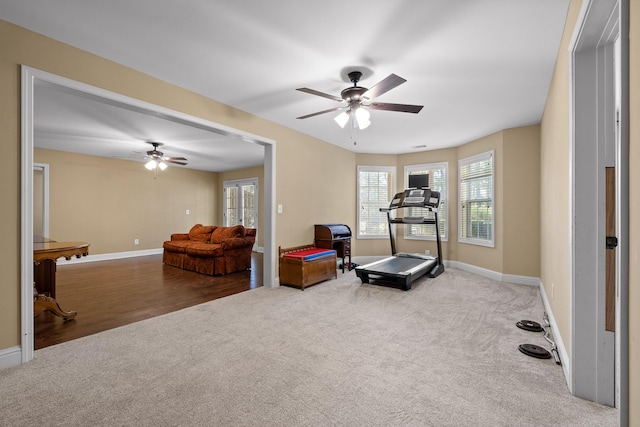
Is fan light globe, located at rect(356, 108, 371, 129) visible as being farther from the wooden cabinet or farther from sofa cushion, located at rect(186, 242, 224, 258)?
sofa cushion, located at rect(186, 242, 224, 258)

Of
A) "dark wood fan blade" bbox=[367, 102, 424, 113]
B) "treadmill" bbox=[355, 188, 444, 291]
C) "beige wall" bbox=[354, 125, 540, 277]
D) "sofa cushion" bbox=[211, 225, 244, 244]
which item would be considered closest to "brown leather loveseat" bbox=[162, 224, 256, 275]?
"sofa cushion" bbox=[211, 225, 244, 244]

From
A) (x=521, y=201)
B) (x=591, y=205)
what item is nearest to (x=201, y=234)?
(x=521, y=201)

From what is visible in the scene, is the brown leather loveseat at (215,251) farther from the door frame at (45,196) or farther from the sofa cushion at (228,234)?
the door frame at (45,196)

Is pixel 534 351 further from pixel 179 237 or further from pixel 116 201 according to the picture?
pixel 116 201

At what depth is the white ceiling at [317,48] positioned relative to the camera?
203cm

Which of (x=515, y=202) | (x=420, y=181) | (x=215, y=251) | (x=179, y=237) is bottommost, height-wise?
(x=215, y=251)

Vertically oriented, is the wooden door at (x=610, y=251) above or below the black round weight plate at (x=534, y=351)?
above

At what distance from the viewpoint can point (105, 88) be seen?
2648mm

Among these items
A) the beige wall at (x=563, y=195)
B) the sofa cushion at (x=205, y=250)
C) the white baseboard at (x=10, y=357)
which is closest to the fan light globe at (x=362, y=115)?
the beige wall at (x=563, y=195)

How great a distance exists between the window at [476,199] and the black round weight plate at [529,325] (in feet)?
7.39

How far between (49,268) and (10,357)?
158 cm

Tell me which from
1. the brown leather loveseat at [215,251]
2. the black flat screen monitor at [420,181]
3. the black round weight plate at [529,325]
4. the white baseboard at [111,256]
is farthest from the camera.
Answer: the white baseboard at [111,256]

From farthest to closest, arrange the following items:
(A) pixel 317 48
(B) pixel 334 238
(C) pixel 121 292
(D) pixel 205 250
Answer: (D) pixel 205 250
(B) pixel 334 238
(C) pixel 121 292
(A) pixel 317 48

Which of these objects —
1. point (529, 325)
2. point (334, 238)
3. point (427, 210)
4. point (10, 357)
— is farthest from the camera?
point (427, 210)
